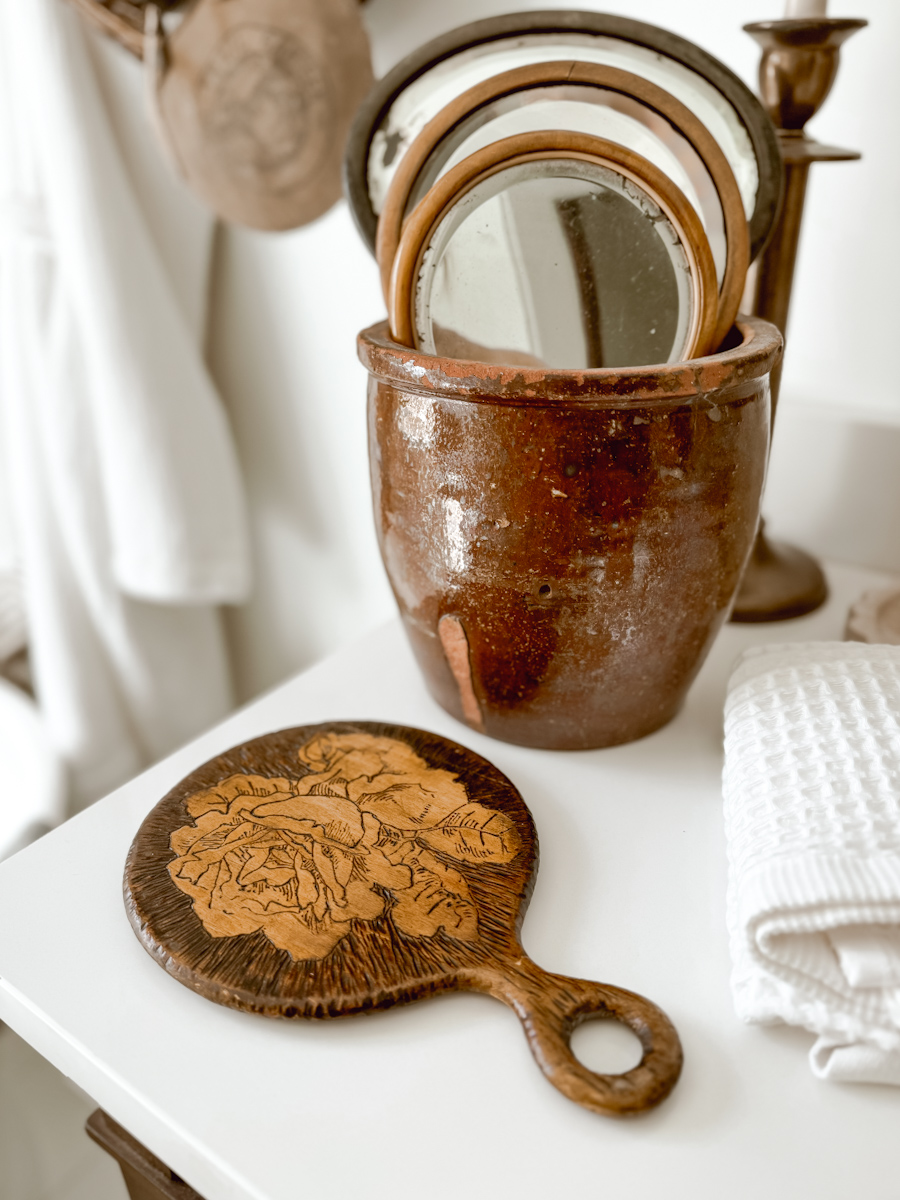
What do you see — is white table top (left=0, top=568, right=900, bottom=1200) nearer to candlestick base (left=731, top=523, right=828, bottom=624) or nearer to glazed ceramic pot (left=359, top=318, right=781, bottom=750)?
glazed ceramic pot (left=359, top=318, right=781, bottom=750)

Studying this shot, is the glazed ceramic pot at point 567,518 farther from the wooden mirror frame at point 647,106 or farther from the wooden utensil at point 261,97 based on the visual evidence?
the wooden utensil at point 261,97

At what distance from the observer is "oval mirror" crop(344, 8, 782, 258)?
1.47ft

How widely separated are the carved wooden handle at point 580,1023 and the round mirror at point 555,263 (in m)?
0.27

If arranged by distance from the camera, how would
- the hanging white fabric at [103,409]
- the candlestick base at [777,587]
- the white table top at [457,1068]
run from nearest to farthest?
the white table top at [457,1068] → the candlestick base at [777,587] → the hanging white fabric at [103,409]

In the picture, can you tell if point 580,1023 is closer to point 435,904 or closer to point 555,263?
point 435,904

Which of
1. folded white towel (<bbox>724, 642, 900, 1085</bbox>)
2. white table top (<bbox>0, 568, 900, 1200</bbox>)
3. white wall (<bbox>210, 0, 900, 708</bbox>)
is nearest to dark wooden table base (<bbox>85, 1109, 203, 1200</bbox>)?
white table top (<bbox>0, 568, 900, 1200</bbox>)

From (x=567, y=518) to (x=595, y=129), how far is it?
20 cm

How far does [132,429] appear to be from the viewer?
3.05 feet

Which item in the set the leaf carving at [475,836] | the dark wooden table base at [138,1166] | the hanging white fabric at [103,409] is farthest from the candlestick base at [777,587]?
the hanging white fabric at [103,409]

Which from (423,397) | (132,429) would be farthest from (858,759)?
(132,429)

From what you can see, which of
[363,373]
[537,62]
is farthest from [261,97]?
[537,62]

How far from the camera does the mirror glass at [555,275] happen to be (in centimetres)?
43

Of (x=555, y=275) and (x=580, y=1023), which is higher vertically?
(x=555, y=275)

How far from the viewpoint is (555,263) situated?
1.48 ft
